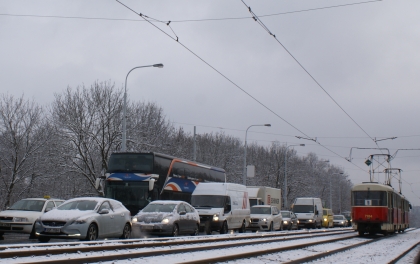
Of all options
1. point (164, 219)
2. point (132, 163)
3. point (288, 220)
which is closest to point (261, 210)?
point (288, 220)

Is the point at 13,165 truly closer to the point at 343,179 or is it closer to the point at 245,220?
the point at 245,220

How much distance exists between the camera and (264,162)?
87.8 meters

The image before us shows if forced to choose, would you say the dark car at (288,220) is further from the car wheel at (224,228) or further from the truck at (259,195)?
the car wheel at (224,228)

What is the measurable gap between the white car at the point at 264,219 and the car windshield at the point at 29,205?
14.4m

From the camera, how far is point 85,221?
53.4 ft

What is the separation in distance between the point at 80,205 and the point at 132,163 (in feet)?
29.1

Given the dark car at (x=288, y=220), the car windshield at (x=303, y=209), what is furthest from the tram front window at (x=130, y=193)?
the car windshield at (x=303, y=209)

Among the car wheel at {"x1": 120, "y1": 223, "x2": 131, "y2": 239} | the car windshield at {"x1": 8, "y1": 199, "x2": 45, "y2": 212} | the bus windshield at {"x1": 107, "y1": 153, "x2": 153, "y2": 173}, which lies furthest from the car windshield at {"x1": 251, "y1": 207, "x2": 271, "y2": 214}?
the car windshield at {"x1": 8, "y1": 199, "x2": 45, "y2": 212}

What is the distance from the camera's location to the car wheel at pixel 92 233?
53.5 feet

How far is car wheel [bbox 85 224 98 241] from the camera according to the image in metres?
16.3

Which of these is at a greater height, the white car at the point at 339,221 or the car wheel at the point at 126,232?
the car wheel at the point at 126,232

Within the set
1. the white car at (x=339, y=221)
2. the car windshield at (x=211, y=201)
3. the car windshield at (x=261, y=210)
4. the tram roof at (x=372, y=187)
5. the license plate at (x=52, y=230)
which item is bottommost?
the white car at (x=339, y=221)

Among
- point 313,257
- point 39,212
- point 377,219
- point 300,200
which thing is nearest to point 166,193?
point 39,212

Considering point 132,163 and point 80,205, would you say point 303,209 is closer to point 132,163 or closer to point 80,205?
point 132,163
